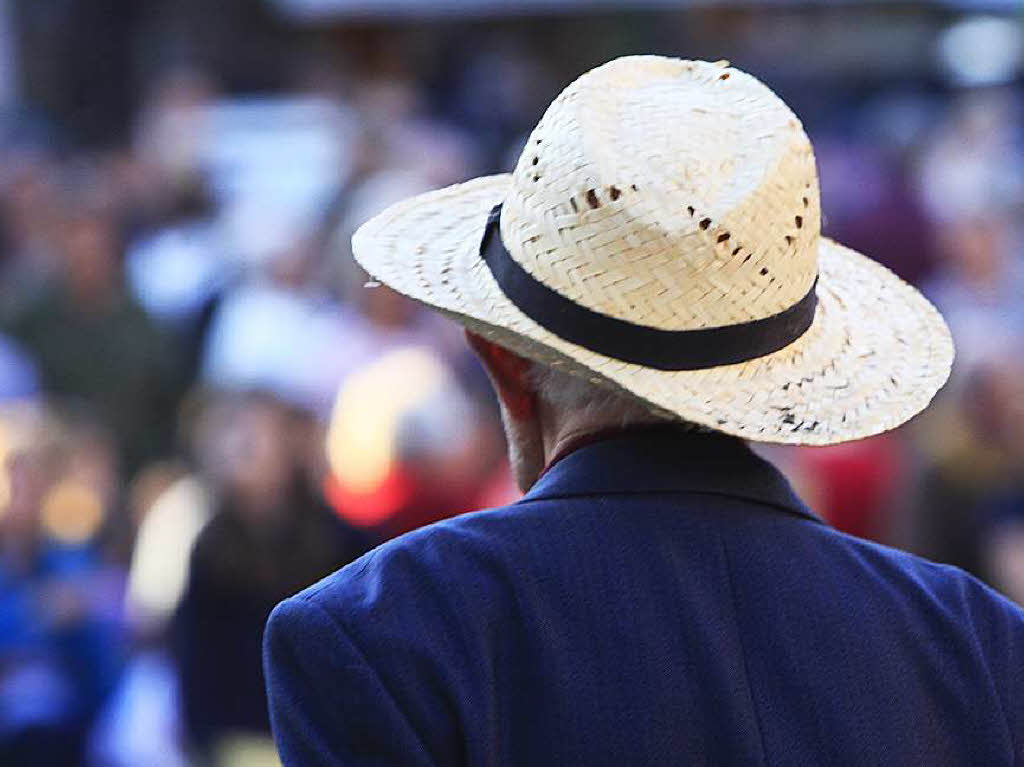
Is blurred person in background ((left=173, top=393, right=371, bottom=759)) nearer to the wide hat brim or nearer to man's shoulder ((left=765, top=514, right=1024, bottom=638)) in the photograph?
the wide hat brim

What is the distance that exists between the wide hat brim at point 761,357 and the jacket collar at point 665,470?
66 millimetres

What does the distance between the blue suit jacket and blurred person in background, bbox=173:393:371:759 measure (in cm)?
298

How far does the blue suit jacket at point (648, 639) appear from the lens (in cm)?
169

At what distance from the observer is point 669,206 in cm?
183

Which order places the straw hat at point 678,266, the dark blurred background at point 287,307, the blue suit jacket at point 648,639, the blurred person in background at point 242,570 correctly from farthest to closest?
the dark blurred background at point 287,307
the blurred person in background at point 242,570
the straw hat at point 678,266
the blue suit jacket at point 648,639

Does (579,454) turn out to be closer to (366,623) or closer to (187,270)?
(366,623)

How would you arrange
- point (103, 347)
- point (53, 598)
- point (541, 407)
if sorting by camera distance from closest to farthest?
1. point (541, 407)
2. point (53, 598)
3. point (103, 347)

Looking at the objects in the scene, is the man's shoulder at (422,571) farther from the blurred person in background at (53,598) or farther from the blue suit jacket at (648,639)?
the blurred person in background at (53,598)

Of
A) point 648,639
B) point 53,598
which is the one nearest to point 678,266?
point 648,639

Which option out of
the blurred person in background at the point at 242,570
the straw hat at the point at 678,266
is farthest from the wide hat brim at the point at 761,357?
the blurred person in background at the point at 242,570

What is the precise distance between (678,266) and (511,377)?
9.9 inches

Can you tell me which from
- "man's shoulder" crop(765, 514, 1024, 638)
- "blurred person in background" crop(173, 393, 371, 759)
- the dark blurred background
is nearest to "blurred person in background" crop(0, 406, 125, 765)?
the dark blurred background

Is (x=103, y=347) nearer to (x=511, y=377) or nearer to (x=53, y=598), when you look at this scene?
(x=53, y=598)

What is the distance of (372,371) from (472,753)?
4.58 meters
